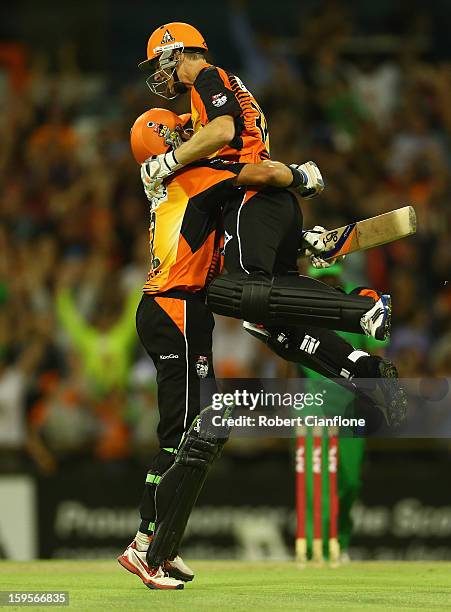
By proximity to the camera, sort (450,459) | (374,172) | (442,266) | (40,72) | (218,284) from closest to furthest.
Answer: (218,284), (450,459), (442,266), (374,172), (40,72)

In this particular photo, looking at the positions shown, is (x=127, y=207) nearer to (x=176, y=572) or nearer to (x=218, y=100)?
(x=218, y=100)

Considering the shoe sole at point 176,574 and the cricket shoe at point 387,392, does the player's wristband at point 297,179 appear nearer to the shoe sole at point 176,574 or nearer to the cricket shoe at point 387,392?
the cricket shoe at point 387,392

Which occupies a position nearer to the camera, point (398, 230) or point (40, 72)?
point (398, 230)

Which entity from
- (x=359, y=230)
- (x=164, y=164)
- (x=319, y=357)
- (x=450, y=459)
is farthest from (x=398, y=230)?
(x=450, y=459)

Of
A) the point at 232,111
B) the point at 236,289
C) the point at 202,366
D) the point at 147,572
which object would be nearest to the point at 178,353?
the point at 202,366

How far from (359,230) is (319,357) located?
2.54 ft

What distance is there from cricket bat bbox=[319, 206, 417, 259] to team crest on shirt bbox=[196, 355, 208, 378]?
3.05 ft

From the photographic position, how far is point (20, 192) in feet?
50.0

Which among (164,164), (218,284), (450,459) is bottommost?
(450,459)

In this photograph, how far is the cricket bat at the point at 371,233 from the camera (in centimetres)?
775

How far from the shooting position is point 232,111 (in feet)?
25.9

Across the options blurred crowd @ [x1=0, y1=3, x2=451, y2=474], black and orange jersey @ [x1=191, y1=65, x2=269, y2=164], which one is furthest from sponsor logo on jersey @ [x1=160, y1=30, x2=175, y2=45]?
blurred crowd @ [x1=0, y1=3, x2=451, y2=474]

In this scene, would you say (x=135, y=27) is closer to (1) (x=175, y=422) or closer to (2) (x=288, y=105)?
(2) (x=288, y=105)

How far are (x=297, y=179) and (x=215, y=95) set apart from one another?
677mm
